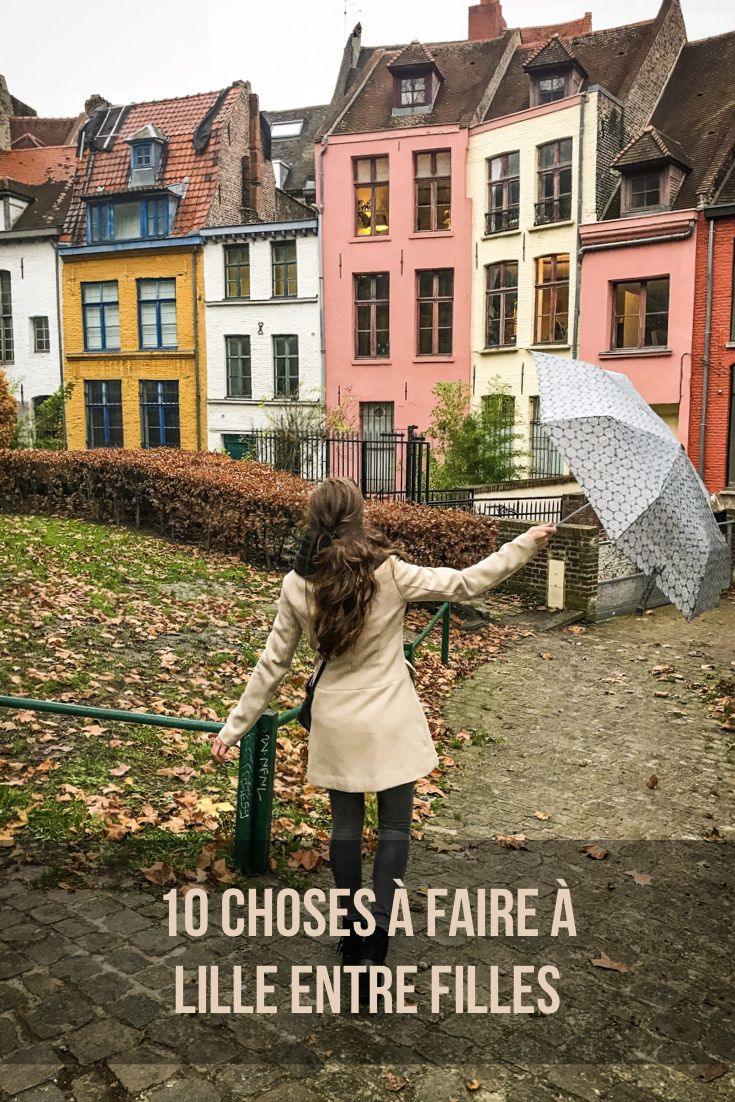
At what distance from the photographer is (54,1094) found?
130 inches

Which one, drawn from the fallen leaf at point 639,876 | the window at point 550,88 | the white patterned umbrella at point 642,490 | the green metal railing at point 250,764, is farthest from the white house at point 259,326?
the white patterned umbrella at point 642,490

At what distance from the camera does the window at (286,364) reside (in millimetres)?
31625

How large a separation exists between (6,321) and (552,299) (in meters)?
21.2

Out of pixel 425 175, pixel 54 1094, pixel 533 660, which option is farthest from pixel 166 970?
pixel 425 175

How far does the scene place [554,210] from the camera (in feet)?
87.2

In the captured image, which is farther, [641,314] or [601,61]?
[601,61]

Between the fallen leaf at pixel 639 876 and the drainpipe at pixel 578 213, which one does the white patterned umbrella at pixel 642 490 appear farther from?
the drainpipe at pixel 578 213

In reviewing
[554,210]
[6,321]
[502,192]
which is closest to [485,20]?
[502,192]

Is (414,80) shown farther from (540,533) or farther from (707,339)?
(540,533)

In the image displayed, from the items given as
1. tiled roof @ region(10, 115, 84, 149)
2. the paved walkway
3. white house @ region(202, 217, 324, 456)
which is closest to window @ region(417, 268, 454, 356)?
white house @ region(202, 217, 324, 456)

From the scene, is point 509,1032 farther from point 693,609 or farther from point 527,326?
point 527,326

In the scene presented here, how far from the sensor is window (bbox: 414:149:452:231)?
2922 centimetres

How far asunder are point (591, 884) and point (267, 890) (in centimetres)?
185

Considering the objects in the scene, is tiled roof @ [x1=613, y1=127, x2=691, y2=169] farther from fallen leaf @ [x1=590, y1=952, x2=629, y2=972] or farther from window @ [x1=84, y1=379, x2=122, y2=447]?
fallen leaf @ [x1=590, y1=952, x2=629, y2=972]
